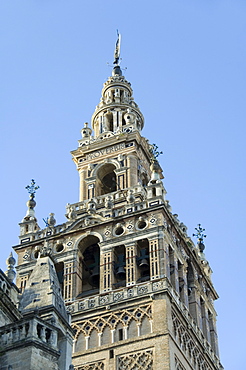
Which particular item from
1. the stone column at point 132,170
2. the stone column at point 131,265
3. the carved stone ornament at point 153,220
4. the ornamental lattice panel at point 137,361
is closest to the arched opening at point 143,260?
the stone column at point 131,265

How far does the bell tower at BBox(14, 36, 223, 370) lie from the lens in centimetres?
3540

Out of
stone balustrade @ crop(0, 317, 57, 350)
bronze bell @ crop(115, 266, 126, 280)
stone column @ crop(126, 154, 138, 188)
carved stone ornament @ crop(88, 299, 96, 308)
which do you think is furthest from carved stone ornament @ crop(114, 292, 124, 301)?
stone balustrade @ crop(0, 317, 57, 350)

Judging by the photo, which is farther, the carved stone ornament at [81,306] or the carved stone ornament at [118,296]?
the carved stone ornament at [81,306]

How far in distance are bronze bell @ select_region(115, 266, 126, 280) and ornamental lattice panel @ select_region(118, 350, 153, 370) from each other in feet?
14.4

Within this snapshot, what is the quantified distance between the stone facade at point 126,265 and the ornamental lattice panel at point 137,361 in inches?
1.7

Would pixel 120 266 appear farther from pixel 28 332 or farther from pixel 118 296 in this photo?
pixel 28 332

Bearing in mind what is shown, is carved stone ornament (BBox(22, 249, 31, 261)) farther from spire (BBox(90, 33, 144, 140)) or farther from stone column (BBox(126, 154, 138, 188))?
spire (BBox(90, 33, 144, 140))

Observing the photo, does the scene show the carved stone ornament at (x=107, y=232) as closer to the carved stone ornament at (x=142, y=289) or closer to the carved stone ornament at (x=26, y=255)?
the carved stone ornament at (x=142, y=289)

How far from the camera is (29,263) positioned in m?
40.2

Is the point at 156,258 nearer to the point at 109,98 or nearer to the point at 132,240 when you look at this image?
the point at 132,240

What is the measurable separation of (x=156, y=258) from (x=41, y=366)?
19.0 meters

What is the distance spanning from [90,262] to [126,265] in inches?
119

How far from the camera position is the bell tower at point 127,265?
3540 cm

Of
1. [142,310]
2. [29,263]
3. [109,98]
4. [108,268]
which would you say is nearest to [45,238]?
[29,263]
